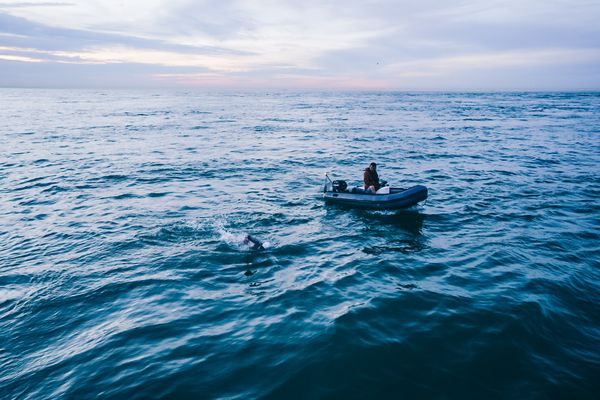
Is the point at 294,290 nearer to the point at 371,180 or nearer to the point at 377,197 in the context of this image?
the point at 377,197

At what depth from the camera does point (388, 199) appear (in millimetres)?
16859

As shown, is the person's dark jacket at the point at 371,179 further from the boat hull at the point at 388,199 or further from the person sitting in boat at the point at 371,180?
the boat hull at the point at 388,199

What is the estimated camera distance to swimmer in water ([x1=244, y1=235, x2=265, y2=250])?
42.9 ft

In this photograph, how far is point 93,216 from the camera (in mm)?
16766

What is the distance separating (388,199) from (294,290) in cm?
792

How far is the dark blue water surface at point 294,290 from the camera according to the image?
7.61 m

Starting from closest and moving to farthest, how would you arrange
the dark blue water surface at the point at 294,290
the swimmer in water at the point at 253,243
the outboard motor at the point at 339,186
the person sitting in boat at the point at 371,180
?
the dark blue water surface at the point at 294,290 < the swimmer in water at the point at 253,243 < the person sitting in boat at the point at 371,180 < the outboard motor at the point at 339,186

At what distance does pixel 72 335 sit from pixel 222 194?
1179 centimetres

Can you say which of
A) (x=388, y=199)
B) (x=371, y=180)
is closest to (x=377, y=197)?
(x=388, y=199)

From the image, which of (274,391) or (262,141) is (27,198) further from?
(262,141)

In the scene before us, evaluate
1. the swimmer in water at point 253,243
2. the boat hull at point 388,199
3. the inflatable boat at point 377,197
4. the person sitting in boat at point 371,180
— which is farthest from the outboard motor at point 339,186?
the swimmer in water at point 253,243

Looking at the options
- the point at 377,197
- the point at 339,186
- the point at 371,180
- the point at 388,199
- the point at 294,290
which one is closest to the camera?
the point at 294,290

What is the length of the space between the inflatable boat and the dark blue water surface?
56 cm

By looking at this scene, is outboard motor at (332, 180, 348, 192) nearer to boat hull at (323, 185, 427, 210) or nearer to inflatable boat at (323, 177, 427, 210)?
inflatable boat at (323, 177, 427, 210)
